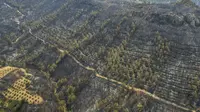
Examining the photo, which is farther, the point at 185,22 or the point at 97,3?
the point at 97,3

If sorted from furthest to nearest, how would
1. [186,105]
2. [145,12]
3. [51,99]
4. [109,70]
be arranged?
[145,12] < [109,70] < [51,99] < [186,105]

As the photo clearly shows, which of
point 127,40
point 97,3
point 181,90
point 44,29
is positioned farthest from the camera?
point 97,3

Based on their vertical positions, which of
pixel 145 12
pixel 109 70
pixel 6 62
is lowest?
pixel 6 62

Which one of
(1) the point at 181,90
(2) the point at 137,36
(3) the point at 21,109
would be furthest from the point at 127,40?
(3) the point at 21,109

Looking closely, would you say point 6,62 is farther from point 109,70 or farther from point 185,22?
point 185,22

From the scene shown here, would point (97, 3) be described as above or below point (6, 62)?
above

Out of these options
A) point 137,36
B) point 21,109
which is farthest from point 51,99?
point 137,36
